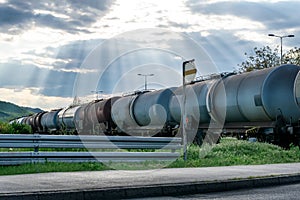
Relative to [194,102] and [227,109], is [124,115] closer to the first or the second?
[194,102]

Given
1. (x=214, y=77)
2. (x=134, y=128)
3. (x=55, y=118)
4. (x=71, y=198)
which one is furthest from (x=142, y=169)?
(x=55, y=118)

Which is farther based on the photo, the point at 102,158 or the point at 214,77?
the point at 214,77

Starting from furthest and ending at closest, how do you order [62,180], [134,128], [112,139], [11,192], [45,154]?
1. [134,128]
2. [112,139]
3. [45,154]
4. [62,180]
5. [11,192]

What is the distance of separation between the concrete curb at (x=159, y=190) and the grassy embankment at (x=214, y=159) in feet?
10.5

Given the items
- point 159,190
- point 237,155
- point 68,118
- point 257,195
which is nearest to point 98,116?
point 68,118

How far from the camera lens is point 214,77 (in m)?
26.0

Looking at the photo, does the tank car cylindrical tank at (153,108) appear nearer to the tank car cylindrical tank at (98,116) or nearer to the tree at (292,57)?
the tank car cylindrical tank at (98,116)

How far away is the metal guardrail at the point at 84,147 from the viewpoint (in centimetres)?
1306

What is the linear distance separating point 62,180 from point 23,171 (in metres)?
1.71

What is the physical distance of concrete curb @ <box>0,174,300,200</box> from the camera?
29.0 ft

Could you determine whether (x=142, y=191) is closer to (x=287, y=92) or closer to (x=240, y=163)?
(x=240, y=163)

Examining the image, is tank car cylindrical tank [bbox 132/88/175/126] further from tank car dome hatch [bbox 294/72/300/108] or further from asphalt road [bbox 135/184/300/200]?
asphalt road [bbox 135/184/300/200]

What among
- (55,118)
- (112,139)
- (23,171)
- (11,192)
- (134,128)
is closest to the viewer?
(11,192)

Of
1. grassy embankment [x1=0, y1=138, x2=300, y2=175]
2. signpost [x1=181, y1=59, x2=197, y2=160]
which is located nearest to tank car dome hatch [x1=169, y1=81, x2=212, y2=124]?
grassy embankment [x1=0, y1=138, x2=300, y2=175]
